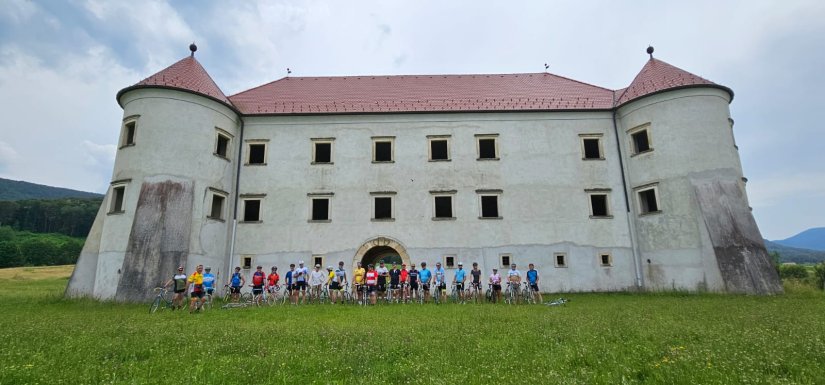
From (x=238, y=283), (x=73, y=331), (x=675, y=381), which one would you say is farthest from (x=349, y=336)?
(x=238, y=283)

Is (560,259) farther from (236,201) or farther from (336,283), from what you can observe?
(236,201)

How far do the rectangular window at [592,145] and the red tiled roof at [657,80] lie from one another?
2104 mm

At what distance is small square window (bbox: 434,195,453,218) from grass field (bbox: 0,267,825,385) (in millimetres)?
11292

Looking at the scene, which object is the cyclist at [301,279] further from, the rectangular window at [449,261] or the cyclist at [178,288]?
the rectangular window at [449,261]

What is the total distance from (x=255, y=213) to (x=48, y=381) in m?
17.1

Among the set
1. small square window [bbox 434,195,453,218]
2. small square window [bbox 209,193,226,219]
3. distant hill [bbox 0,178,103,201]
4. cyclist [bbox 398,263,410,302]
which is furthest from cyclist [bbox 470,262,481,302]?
distant hill [bbox 0,178,103,201]

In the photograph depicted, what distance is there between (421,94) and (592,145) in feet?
31.4

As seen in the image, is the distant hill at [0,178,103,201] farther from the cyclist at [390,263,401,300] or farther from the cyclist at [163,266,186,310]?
the cyclist at [390,263,401,300]

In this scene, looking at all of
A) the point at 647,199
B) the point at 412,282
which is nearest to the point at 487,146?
the point at 647,199

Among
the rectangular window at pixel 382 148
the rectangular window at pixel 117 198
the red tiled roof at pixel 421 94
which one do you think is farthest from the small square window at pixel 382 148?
the rectangular window at pixel 117 198

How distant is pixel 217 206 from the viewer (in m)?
20.9

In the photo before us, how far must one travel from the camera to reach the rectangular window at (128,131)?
19875 millimetres

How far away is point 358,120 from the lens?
22.9 metres

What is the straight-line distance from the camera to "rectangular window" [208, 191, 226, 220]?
812 inches
